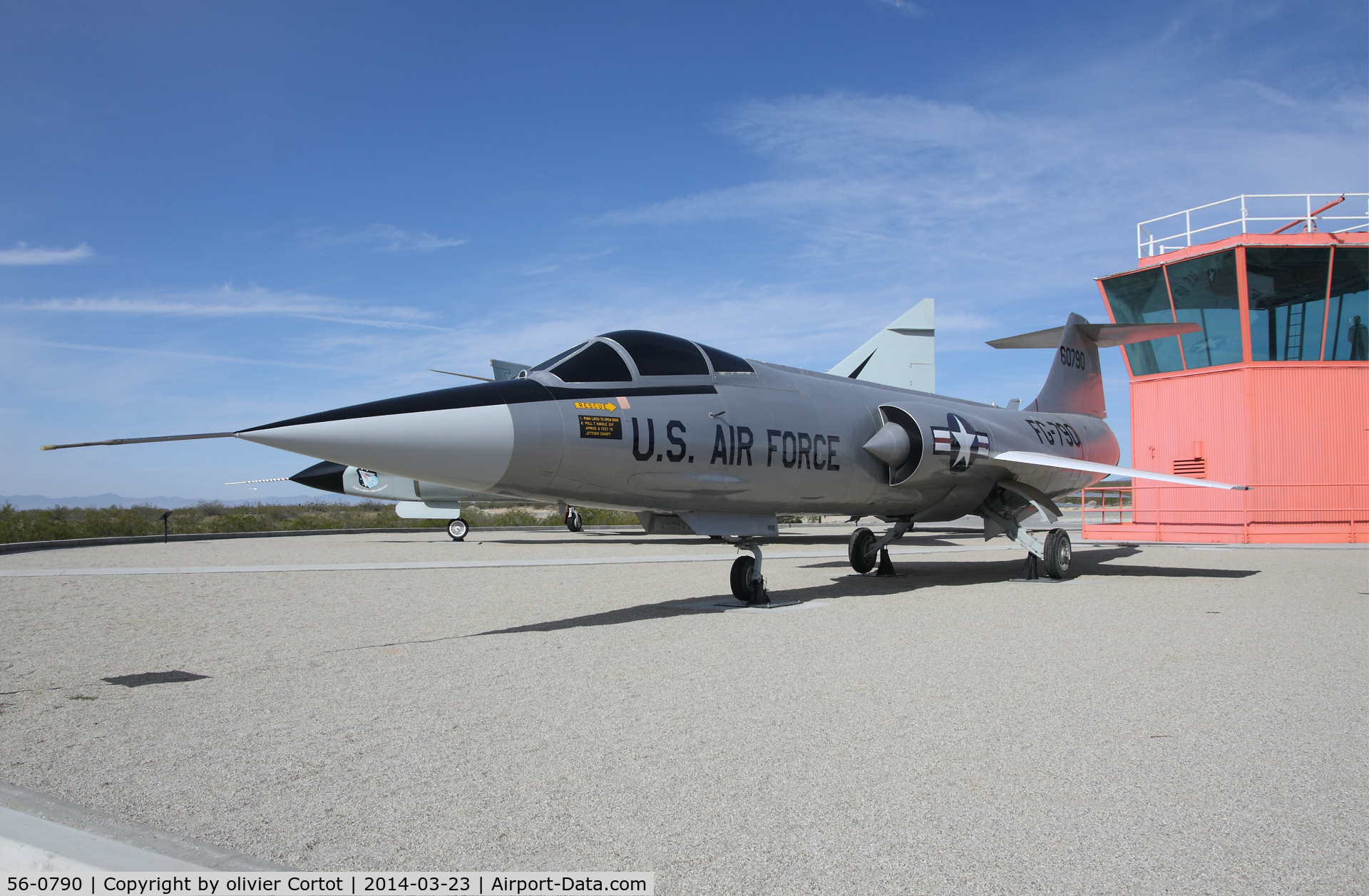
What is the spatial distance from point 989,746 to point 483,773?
2199 mm

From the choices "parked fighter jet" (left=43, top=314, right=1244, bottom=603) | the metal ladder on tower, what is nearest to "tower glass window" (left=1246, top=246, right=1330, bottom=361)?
the metal ladder on tower

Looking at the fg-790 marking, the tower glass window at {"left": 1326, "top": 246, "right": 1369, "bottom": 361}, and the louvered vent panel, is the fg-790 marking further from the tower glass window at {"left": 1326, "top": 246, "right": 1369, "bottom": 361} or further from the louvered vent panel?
the tower glass window at {"left": 1326, "top": 246, "right": 1369, "bottom": 361}

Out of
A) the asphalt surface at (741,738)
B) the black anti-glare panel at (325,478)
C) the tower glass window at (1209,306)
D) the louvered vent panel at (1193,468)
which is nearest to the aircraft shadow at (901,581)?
the asphalt surface at (741,738)

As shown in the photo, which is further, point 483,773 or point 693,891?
point 483,773

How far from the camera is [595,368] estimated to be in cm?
734

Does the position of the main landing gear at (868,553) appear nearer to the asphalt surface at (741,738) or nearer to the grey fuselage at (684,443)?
the grey fuselage at (684,443)

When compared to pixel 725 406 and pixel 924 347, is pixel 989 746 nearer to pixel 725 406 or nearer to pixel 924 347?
pixel 725 406

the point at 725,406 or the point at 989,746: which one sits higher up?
the point at 725,406

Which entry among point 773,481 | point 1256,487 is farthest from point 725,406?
point 1256,487

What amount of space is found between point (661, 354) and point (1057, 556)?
6737mm

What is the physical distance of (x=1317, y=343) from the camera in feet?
63.4

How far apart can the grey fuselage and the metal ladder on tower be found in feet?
38.9

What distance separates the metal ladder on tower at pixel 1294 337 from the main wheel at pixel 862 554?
1335 centimetres

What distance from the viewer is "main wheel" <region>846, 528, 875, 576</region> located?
12.2m
